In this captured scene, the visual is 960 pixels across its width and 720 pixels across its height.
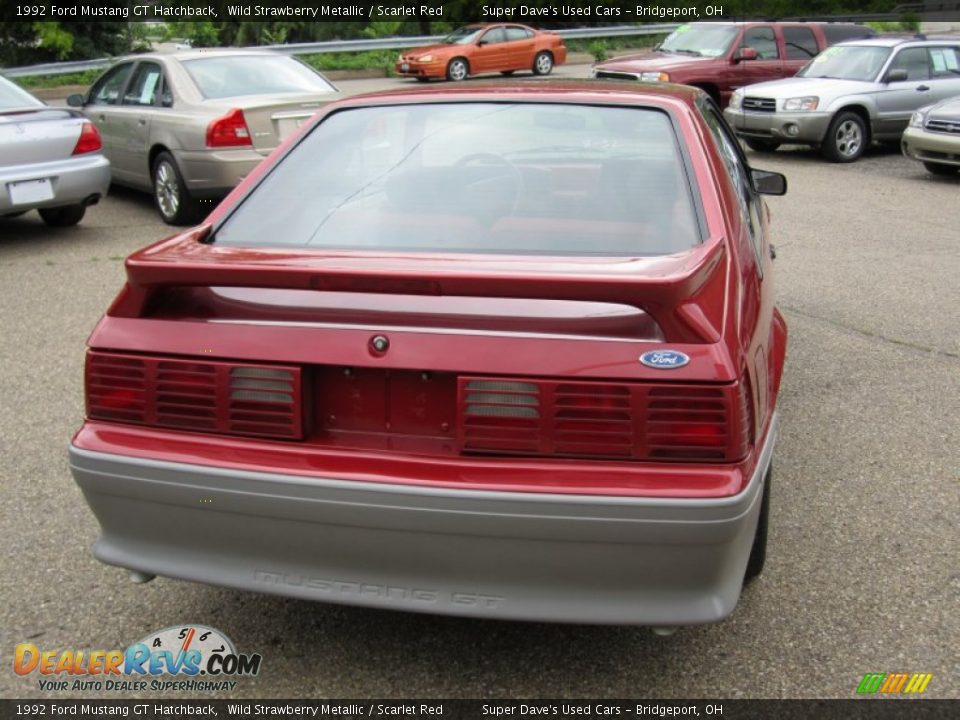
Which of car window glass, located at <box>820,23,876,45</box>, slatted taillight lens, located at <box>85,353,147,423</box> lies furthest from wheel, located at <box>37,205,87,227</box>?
car window glass, located at <box>820,23,876,45</box>

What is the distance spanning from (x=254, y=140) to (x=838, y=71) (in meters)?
9.08

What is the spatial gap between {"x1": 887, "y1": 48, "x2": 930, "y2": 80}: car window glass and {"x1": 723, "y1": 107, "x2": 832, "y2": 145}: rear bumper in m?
1.75

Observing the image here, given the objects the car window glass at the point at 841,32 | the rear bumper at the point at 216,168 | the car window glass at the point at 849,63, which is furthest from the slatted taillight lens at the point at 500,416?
the car window glass at the point at 841,32

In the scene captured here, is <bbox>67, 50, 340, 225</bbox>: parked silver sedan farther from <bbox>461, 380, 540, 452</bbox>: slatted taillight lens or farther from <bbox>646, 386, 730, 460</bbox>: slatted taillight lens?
<bbox>646, 386, 730, 460</bbox>: slatted taillight lens

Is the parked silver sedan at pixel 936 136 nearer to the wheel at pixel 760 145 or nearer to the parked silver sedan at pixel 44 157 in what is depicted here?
the wheel at pixel 760 145

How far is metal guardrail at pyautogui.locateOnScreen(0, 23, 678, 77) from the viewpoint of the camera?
85.5ft

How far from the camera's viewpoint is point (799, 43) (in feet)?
59.9

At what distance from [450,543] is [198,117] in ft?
24.6

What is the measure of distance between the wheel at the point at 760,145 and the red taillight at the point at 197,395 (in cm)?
1314

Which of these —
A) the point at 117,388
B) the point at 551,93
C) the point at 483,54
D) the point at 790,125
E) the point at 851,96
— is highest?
the point at 551,93

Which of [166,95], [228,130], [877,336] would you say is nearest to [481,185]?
[877,336]

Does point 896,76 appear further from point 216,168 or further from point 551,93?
point 551,93

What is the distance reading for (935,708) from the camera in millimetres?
2902

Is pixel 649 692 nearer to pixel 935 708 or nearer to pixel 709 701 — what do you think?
pixel 709 701
